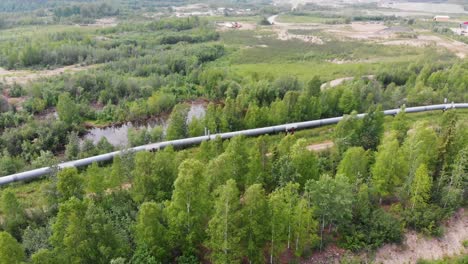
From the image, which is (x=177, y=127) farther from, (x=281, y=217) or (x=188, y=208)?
(x=281, y=217)

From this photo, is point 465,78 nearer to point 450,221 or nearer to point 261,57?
point 450,221

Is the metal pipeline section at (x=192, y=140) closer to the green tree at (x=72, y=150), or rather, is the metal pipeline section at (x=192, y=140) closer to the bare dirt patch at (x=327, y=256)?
the green tree at (x=72, y=150)

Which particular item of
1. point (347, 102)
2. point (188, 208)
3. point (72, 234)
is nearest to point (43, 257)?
point (72, 234)

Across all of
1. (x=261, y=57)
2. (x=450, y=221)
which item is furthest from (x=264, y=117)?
(x=261, y=57)

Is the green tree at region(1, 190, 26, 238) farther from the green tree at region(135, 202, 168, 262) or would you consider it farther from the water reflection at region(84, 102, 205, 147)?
the water reflection at region(84, 102, 205, 147)

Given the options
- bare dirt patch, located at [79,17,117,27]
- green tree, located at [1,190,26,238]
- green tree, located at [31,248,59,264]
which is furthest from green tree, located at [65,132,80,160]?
bare dirt patch, located at [79,17,117,27]

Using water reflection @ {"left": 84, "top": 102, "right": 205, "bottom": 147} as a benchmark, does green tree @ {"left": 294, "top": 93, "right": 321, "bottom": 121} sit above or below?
above
